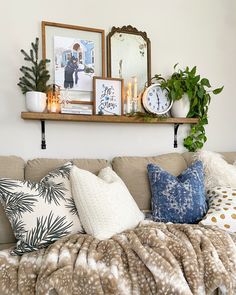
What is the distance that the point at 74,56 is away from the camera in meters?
2.08

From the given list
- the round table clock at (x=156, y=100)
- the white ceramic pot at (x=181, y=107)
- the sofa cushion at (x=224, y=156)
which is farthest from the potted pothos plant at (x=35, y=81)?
the sofa cushion at (x=224, y=156)

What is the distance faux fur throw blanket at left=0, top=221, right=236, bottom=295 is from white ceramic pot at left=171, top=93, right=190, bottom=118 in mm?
1170

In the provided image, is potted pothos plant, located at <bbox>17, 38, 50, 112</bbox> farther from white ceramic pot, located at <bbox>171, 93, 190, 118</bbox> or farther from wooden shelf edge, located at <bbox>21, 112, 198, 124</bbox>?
white ceramic pot, located at <bbox>171, 93, 190, 118</bbox>

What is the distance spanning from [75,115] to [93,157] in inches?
15.2

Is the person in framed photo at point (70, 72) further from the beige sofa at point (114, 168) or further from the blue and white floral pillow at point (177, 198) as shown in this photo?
the blue and white floral pillow at point (177, 198)

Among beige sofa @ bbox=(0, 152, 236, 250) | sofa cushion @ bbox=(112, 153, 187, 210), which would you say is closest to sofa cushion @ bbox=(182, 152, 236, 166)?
beige sofa @ bbox=(0, 152, 236, 250)

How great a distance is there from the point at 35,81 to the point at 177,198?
1260 mm

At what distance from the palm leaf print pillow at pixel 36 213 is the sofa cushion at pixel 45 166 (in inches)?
9.2

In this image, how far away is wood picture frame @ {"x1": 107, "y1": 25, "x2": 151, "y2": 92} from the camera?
2178 mm

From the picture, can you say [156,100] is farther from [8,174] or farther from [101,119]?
[8,174]

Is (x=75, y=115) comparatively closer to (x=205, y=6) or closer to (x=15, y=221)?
(x=15, y=221)

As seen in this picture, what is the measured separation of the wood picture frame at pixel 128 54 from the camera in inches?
85.7

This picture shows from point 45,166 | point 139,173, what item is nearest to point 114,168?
point 139,173

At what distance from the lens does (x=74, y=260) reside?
3.94 feet
